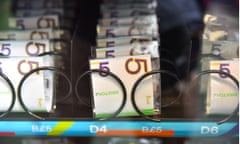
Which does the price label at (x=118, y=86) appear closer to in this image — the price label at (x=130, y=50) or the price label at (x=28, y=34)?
the price label at (x=130, y=50)

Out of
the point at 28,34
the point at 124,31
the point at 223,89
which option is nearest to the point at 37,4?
the point at 28,34

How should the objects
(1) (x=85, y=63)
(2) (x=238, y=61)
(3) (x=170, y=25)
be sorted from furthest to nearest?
(3) (x=170, y=25) → (1) (x=85, y=63) → (2) (x=238, y=61)

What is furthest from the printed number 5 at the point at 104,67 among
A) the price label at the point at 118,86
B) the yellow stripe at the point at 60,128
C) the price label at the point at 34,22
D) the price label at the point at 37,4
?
the price label at the point at 37,4

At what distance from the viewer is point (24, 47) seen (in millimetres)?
842

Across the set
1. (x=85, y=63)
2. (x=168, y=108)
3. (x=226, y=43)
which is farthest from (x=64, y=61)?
(x=226, y=43)

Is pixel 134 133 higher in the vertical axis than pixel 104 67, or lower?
lower

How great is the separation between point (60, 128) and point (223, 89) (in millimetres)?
361

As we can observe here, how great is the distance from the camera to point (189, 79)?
856 millimetres

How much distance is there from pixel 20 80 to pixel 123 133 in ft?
0.83

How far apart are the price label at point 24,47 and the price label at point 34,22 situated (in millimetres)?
127

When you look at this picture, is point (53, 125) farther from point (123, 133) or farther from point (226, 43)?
point (226, 43)

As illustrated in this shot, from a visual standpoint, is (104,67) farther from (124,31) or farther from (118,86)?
(124,31)

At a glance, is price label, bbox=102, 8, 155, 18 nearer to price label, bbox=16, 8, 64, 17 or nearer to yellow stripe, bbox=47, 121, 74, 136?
price label, bbox=16, 8, 64, 17

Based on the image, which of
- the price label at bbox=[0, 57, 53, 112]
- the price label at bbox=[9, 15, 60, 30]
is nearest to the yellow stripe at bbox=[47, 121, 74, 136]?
the price label at bbox=[0, 57, 53, 112]
